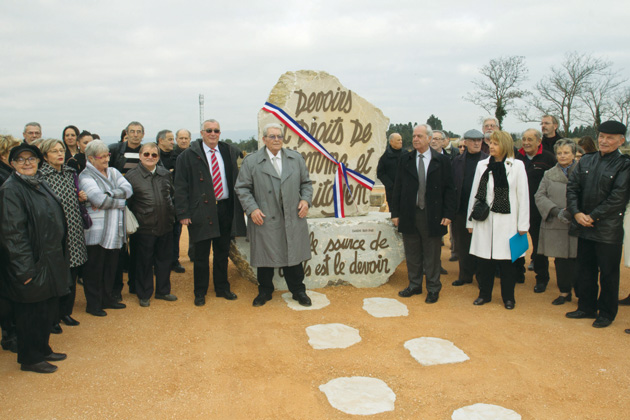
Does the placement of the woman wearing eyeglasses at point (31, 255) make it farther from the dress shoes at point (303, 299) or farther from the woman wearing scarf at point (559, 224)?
the woman wearing scarf at point (559, 224)

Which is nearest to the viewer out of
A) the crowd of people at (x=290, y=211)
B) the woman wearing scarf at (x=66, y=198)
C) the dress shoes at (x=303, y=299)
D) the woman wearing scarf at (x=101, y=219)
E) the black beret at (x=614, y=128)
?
the woman wearing scarf at (x=66, y=198)

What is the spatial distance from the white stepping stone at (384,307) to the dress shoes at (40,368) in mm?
2853

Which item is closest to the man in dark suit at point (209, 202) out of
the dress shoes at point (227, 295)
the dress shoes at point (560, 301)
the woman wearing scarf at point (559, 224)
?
the dress shoes at point (227, 295)

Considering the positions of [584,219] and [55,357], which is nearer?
[55,357]

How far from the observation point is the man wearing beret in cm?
405

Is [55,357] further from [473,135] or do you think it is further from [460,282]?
[473,135]

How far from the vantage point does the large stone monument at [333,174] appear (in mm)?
5406

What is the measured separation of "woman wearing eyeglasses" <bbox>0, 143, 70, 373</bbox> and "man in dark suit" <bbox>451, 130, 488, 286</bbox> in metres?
4.14

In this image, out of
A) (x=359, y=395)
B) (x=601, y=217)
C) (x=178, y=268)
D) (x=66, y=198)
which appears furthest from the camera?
(x=178, y=268)

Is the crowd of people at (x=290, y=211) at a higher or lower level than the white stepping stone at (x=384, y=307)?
higher

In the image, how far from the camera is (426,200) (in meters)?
4.88

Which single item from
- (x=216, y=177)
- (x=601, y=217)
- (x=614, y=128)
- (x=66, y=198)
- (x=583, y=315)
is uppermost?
(x=614, y=128)

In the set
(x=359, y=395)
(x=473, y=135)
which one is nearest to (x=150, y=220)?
(x=359, y=395)

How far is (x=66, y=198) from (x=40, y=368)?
144cm
